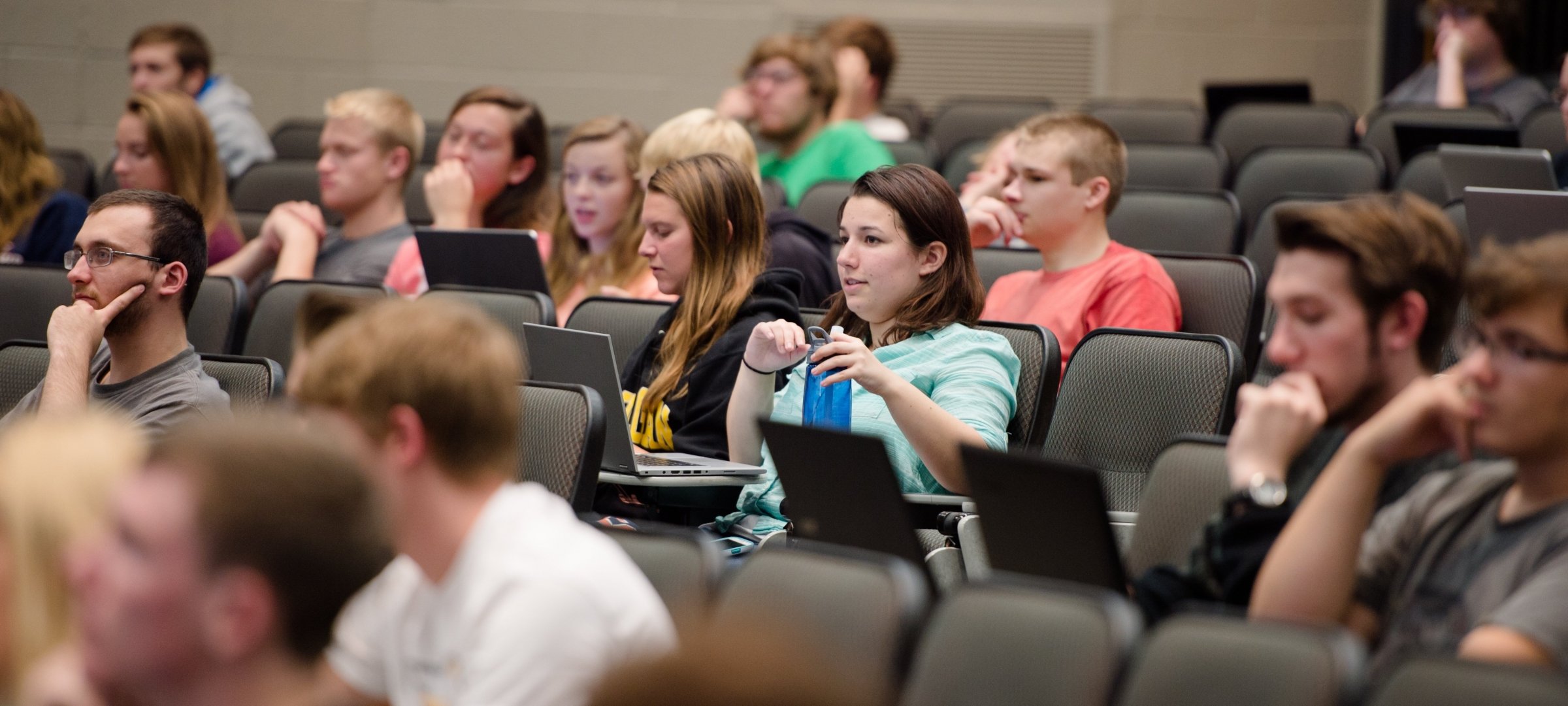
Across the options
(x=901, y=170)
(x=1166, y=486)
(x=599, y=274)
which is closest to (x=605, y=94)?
(x=599, y=274)

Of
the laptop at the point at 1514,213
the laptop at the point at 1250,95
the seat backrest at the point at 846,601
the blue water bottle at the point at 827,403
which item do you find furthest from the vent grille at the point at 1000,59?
the seat backrest at the point at 846,601

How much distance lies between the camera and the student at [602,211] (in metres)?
4.00

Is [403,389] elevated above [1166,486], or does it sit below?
above

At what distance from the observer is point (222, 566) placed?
3.96 ft

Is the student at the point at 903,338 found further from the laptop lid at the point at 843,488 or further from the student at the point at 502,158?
the student at the point at 502,158

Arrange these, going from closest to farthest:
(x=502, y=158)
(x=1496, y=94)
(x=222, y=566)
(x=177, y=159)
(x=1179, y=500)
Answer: (x=222, y=566), (x=1179, y=500), (x=177, y=159), (x=502, y=158), (x=1496, y=94)

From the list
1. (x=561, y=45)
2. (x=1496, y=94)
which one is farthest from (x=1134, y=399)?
(x=561, y=45)

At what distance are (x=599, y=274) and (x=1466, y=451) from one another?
9.01 ft

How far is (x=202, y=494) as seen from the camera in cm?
121

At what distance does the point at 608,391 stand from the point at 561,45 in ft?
15.6

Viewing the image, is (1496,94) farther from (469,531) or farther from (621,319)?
(469,531)

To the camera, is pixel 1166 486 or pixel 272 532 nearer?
pixel 272 532

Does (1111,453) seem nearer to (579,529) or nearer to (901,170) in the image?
(901,170)

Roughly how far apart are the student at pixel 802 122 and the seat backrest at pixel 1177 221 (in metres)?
1.08
